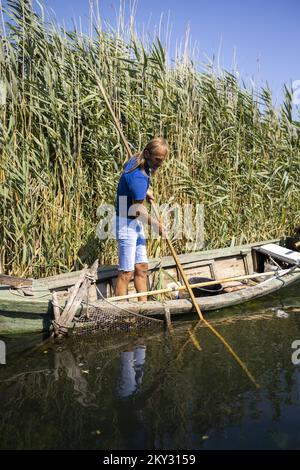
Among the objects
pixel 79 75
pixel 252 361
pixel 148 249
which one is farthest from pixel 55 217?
pixel 252 361

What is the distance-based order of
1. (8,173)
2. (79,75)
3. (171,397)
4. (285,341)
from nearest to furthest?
(171,397), (285,341), (8,173), (79,75)

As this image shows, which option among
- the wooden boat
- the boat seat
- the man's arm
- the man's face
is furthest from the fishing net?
the boat seat

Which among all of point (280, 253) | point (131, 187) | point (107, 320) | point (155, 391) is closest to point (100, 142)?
point (131, 187)

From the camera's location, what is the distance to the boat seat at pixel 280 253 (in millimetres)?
6133

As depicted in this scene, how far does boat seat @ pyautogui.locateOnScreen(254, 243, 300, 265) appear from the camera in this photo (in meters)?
6.13

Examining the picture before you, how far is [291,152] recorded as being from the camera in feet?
24.2

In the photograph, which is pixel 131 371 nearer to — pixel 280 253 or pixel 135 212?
pixel 135 212

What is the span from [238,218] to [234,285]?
1.27 metres

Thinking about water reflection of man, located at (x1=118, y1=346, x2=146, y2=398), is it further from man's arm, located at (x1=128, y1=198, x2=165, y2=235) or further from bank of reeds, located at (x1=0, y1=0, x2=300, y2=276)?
bank of reeds, located at (x1=0, y1=0, x2=300, y2=276)

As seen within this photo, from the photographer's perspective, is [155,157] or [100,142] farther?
[100,142]

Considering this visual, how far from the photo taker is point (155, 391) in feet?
11.7

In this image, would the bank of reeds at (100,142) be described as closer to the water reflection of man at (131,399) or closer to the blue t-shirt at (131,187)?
the blue t-shirt at (131,187)

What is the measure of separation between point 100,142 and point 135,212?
1369 mm
